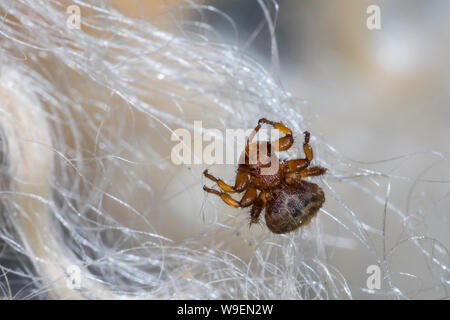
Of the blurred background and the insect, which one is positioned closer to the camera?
the insect

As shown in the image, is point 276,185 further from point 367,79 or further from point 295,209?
point 367,79

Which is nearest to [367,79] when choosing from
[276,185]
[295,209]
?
[276,185]

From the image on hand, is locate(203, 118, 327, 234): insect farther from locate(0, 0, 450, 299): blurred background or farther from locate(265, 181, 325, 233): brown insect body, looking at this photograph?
locate(0, 0, 450, 299): blurred background

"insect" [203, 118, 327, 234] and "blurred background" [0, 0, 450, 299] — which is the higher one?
"blurred background" [0, 0, 450, 299]

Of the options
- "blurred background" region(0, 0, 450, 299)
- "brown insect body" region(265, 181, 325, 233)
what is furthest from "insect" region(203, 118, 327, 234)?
"blurred background" region(0, 0, 450, 299)


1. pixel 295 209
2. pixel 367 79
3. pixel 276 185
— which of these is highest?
pixel 367 79
